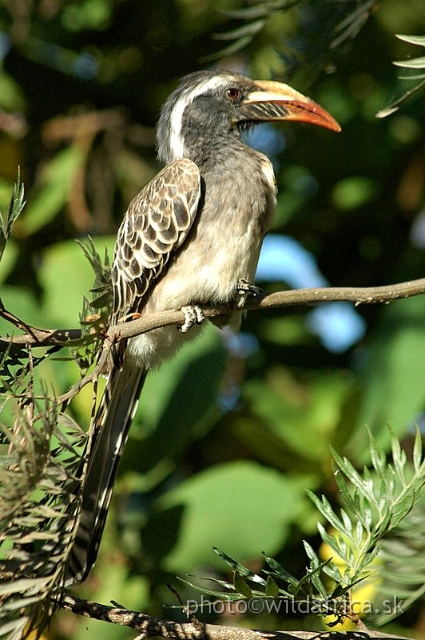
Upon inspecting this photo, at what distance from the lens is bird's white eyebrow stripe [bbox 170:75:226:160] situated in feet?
10.5

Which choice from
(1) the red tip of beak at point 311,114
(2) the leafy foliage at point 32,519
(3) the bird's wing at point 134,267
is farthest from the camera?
(1) the red tip of beak at point 311,114

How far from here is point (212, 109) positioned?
10.5 feet

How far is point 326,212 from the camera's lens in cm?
369

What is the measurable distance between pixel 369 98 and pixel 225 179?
3.25 ft

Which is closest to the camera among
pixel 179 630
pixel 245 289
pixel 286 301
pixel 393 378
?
pixel 179 630

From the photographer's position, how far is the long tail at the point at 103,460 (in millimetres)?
2260

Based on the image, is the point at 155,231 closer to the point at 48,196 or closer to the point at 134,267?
the point at 134,267

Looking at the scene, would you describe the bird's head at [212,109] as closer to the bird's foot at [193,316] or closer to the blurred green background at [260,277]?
the blurred green background at [260,277]

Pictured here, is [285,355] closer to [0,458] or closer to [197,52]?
[197,52]

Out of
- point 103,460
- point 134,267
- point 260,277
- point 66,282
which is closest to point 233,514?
point 103,460

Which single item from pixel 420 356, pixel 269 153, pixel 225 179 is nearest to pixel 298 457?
pixel 420 356

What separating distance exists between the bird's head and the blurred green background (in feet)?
0.58

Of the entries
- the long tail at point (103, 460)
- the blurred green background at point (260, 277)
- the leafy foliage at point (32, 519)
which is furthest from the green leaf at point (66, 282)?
the leafy foliage at point (32, 519)

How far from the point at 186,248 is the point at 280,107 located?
0.67 metres
